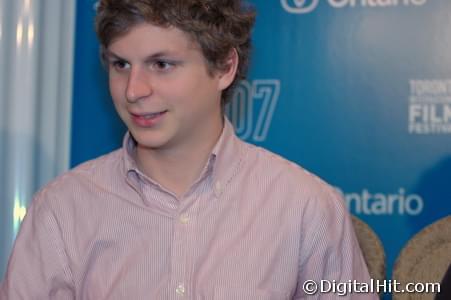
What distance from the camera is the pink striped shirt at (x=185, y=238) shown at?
72.4 inches

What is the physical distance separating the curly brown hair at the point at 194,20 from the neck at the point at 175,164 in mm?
201

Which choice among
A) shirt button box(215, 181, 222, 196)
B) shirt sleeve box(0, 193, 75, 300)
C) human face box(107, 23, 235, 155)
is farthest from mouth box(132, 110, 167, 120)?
shirt sleeve box(0, 193, 75, 300)

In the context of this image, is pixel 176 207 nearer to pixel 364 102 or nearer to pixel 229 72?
pixel 229 72

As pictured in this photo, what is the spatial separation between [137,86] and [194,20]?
0.70ft

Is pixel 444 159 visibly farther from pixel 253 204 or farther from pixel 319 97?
pixel 253 204

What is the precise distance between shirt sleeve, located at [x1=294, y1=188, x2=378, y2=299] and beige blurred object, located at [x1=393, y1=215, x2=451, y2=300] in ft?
0.41

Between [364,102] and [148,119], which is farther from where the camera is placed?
[364,102]

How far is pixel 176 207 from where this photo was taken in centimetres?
189

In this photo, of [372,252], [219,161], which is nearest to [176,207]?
[219,161]

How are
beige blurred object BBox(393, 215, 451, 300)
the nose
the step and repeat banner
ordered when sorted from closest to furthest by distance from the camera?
the nose, beige blurred object BBox(393, 215, 451, 300), the step and repeat banner

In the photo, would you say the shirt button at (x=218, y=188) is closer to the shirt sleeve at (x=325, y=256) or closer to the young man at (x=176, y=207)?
the young man at (x=176, y=207)

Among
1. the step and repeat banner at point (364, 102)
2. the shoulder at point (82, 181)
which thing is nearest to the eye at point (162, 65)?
the shoulder at point (82, 181)

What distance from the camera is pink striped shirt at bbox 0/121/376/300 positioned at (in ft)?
6.04

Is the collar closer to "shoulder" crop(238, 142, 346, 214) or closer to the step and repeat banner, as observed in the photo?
"shoulder" crop(238, 142, 346, 214)
